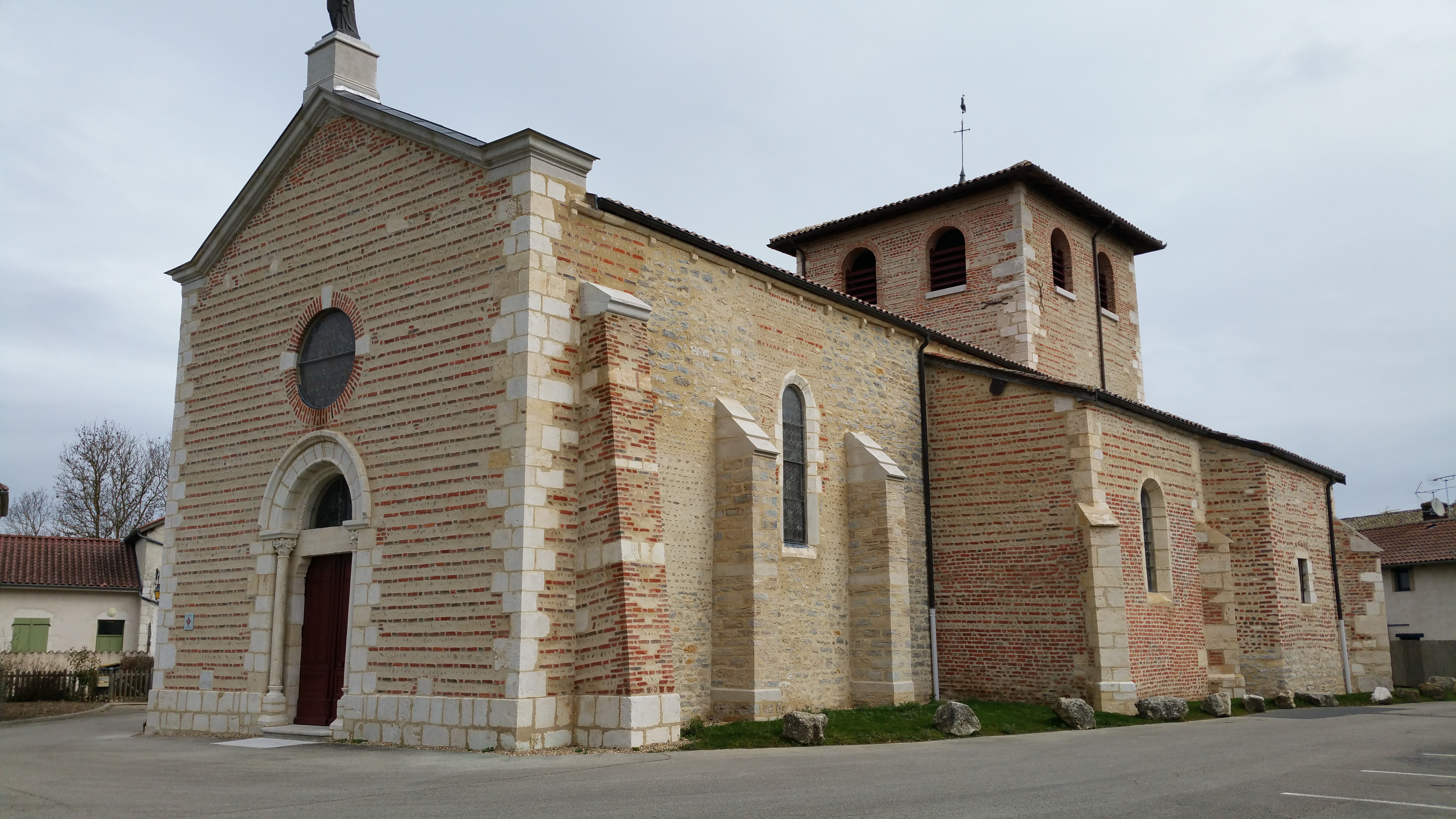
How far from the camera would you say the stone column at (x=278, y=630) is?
1293 cm

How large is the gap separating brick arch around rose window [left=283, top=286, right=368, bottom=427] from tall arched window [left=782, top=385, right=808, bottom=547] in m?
5.94

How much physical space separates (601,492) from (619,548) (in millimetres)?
706

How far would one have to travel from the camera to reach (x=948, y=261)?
23.2 metres

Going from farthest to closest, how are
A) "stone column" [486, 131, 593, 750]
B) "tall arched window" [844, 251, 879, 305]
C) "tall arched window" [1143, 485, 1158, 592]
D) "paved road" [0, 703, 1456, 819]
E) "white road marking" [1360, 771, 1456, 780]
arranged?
"tall arched window" [844, 251, 879, 305] < "tall arched window" [1143, 485, 1158, 592] < "stone column" [486, 131, 593, 750] < "white road marking" [1360, 771, 1456, 780] < "paved road" [0, 703, 1456, 819]

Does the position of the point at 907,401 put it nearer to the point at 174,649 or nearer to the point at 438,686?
the point at 438,686

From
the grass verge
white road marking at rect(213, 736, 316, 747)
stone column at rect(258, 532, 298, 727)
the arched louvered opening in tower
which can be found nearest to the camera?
the grass verge

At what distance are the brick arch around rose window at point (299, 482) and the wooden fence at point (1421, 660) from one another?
26.9m

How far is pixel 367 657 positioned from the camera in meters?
11.9

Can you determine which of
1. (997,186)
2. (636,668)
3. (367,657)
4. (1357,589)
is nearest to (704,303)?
(636,668)

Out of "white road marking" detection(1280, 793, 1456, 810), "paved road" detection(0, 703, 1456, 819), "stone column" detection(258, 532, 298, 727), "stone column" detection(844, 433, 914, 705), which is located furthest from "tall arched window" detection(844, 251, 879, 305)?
"white road marking" detection(1280, 793, 1456, 810)

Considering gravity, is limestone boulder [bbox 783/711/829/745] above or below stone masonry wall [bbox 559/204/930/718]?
below

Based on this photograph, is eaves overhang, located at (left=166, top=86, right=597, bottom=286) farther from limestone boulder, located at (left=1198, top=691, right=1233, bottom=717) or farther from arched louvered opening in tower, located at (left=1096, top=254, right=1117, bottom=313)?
arched louvered opening in tower, located at (left=1096, top=254, right=1117, bottom=313)

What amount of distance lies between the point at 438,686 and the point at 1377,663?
20.6 metres

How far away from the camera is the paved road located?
737 centimetres
